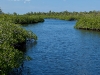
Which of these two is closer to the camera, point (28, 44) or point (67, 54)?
point (67, 54)

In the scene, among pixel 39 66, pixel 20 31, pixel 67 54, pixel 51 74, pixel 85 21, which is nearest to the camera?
pixel 51 74

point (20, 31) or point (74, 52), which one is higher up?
point (20, 31)

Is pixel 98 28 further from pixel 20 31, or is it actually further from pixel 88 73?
pixel 88 73

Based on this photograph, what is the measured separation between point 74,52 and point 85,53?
1.27 metres

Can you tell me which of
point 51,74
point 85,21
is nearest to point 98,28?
point 85,21

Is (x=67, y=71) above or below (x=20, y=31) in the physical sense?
below

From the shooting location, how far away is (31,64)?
22.7 m

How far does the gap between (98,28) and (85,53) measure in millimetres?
34286

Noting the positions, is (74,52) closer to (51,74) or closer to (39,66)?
(39,66)

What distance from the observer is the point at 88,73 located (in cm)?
2042

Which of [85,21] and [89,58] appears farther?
[85,21]

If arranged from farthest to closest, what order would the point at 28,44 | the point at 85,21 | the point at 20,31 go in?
the point at 85,21
the point at 28,44
the point at 20,31

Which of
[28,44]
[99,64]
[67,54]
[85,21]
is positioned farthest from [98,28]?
[99,64]

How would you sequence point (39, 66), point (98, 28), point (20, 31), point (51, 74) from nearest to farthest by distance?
1. point (51, 74)
2. point (39, 66)
3. point (20, 31)
4. point (98, 28)
